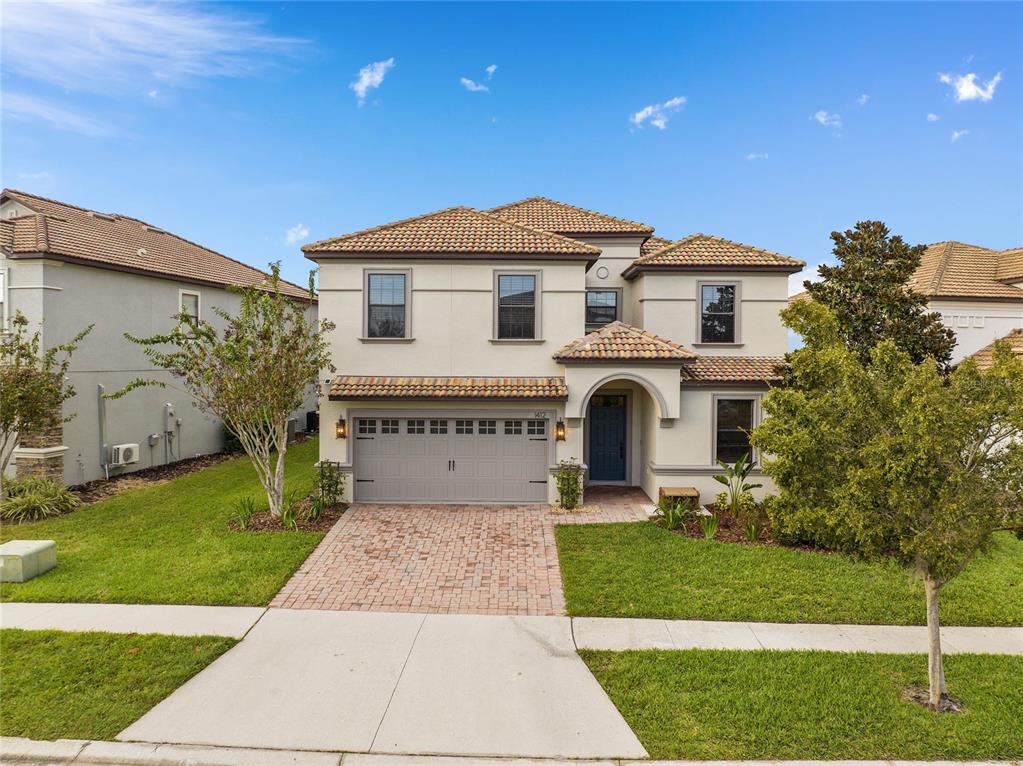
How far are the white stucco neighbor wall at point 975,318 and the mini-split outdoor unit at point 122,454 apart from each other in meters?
25.9

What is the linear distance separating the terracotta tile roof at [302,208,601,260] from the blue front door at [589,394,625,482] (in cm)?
411

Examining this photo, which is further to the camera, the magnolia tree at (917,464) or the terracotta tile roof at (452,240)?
the terracotta tile roof at (452,240)

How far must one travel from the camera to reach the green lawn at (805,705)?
530cm

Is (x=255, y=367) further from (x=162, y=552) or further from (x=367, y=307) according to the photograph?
(x=162, y=552)

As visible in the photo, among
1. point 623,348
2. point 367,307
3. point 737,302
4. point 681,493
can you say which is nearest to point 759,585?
point 681,493

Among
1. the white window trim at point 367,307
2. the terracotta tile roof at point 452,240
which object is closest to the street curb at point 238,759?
the white window trim at point 367,307

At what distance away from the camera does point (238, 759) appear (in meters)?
5.20

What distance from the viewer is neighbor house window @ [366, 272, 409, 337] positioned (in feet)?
45.7

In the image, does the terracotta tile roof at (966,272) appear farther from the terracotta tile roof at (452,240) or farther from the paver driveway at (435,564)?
the paver driveway at (435,564)

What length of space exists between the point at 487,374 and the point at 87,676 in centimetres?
944

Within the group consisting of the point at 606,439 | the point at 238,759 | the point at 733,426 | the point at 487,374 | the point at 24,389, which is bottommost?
the point at 238,759

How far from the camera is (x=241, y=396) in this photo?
1170cm

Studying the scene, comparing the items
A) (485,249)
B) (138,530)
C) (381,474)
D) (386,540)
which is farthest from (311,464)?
(485,249)

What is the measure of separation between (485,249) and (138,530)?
973 cm
